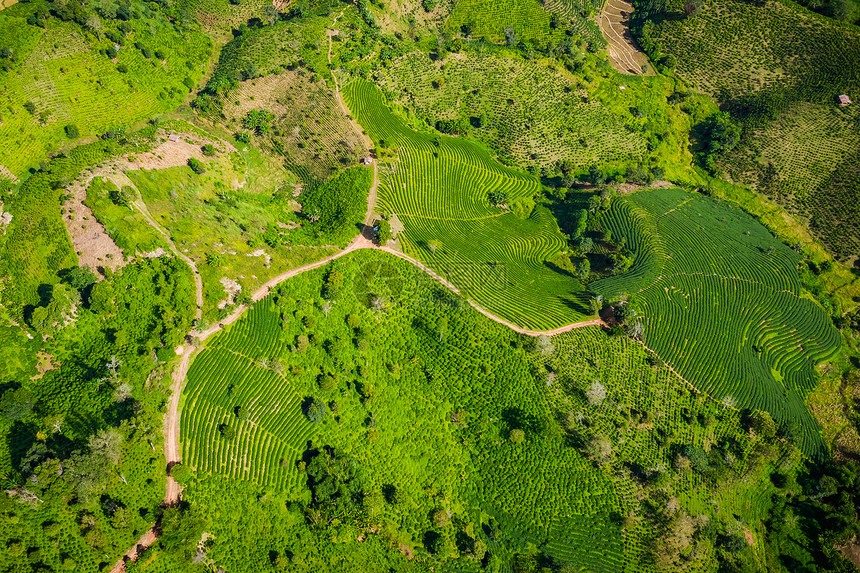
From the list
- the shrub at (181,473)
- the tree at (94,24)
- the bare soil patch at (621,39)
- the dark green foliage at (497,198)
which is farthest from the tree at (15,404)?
the bare soil patch at (621,39)

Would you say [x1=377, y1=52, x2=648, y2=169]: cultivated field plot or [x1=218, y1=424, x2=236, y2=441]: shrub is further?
[x1=377, y1=52, x2=648, y2=169]: cultivated field plot

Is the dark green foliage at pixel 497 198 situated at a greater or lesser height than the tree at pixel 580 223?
greater

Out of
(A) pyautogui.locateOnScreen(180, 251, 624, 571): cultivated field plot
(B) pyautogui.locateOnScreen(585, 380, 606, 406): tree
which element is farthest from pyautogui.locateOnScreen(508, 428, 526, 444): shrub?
(B) pyautogui.locateOnScreen(585, 380, 606, 406): tree

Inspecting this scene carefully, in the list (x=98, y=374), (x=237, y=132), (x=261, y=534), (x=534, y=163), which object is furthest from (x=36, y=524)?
(x=534, y=163)

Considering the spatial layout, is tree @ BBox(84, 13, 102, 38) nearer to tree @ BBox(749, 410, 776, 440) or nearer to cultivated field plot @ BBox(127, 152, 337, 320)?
cultivated field plot @ BBox(127, 152, 337, 320)

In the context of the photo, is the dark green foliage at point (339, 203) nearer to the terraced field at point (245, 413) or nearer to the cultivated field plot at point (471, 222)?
the cultivated field plot at point (471, 222)

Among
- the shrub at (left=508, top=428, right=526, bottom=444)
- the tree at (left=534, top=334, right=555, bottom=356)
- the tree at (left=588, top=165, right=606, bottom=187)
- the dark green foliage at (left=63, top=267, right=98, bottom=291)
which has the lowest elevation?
the shrub at (left=508, top=428, right=526, bottom=444)

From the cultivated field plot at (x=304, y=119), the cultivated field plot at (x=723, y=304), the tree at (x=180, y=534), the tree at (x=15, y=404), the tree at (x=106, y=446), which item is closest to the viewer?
the tree at (x=180, y=534)
